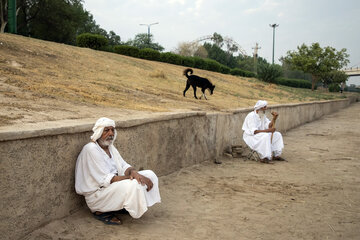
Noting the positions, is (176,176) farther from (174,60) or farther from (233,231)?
(174,60)

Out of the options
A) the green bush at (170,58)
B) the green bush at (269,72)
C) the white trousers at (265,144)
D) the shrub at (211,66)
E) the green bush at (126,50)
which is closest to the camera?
the white trousers at (265,144)

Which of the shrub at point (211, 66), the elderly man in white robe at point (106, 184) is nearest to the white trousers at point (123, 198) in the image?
the elderly man in white robe at point (106, 184)

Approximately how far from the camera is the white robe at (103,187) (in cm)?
380

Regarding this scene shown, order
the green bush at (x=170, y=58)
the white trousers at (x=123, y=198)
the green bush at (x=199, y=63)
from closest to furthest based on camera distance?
the white trousers at (x=123, y=198) → the green bush at (x=170, y=58) → the green bush at (x=199, y=63)

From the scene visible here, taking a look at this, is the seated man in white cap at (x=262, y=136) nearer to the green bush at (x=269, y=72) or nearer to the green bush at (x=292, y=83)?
the green bush at (x=269, y=72)

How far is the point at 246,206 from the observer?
16.4 ft

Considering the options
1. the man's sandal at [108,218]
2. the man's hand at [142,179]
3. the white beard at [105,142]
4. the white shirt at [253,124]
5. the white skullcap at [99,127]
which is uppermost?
the white skullcap at [99,127]

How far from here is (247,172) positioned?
712 cm

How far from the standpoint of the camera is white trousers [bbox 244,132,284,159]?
795 cm

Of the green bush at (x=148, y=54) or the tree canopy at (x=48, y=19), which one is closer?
the green bush at (x=148, y=54)

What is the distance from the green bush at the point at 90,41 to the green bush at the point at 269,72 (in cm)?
1523

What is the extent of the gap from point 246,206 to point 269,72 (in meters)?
28.3

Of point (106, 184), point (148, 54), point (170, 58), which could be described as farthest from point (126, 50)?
point (106, 184)

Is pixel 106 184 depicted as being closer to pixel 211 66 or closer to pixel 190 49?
pixel 211 66
